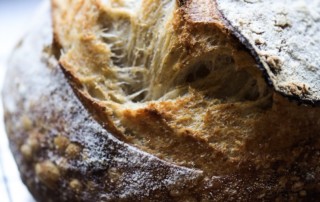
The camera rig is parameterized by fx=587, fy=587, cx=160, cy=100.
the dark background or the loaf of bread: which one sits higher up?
the loaf of bread

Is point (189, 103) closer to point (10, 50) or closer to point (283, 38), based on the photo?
point (283, 38)

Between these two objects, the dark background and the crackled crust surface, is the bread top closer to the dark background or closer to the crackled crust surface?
the crackled crust surface

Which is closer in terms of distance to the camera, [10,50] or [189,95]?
[189,95]

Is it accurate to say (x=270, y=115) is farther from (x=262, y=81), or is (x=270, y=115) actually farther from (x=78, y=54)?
(x=78, y=54)

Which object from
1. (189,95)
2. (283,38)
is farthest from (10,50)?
(283,38)

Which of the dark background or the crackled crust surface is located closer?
the crackled crust surface

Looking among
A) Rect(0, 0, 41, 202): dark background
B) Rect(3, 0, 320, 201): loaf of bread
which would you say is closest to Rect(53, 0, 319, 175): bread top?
Rect(3, 0, 320, 201): loaf of bread

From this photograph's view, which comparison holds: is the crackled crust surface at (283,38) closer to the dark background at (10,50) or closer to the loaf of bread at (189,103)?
the loaf of bread at (189,103)

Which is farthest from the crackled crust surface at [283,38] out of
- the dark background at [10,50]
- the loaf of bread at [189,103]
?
the dark background at [10,50]
